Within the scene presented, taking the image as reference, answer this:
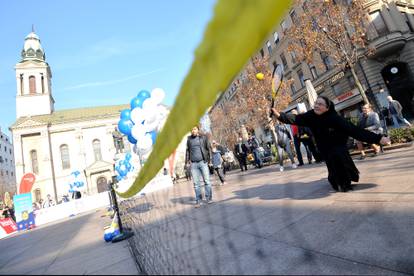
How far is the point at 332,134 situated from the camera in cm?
377

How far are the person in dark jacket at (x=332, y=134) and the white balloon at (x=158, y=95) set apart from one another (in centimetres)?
382

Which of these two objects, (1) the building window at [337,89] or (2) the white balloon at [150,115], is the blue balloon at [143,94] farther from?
(1) the building window at [337,89]

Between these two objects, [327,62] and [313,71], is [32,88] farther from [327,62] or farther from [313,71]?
[327,62]

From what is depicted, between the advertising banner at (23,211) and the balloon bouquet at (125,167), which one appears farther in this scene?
the advertising banner at (23,211)

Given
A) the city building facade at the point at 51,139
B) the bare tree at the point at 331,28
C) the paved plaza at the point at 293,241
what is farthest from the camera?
the city building facade at the point at 51,139

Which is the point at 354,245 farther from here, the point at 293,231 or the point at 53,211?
the point at 53,211

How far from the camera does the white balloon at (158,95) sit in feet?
20.9

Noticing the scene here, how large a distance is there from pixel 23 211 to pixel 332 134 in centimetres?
1754

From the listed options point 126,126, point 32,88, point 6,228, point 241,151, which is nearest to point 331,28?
point 241,151

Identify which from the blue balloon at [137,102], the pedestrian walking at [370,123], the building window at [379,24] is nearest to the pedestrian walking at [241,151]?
the pedestrian walking at [370,123]

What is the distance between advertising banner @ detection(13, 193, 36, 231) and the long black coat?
54.8 ft

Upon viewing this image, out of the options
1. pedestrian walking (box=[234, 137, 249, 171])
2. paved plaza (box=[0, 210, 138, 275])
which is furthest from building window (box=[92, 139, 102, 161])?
paved plaza (box=[0, 210, 138, 275])

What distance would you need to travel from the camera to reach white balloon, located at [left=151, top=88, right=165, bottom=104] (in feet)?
20.9

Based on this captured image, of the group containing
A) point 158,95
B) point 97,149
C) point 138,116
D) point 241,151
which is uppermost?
point 97,149
